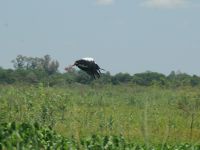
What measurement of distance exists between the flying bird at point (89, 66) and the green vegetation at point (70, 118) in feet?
1.02

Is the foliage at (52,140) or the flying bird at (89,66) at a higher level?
the flying bird at (89,66)

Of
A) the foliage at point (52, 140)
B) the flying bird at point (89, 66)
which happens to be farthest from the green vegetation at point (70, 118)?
the flying bird at point (89, 66)

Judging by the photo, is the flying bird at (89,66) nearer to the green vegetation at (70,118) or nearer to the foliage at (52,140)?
the green vegetation at (70,118)

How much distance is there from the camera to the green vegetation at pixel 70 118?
432 centimetres

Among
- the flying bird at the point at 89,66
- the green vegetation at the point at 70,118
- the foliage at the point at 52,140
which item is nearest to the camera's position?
the flying bird at the point at 89,66

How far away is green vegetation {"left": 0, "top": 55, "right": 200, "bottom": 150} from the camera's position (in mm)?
4324

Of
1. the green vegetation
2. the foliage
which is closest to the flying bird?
the green vegetation

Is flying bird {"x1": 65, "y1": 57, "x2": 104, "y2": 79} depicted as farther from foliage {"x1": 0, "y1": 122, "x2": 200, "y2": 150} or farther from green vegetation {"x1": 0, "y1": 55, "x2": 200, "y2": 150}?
foliage {"x1": 0, "y1": 122, "x2": 200, "y2": 150}

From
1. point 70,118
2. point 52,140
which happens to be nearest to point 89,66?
point 70,118

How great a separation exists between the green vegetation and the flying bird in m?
0.31

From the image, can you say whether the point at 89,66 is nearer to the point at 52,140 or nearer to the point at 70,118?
the point at 70,118

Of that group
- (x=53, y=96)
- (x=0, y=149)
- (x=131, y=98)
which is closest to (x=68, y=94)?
(x=53, y=96)

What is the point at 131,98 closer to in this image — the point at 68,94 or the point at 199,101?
the point at 199,101

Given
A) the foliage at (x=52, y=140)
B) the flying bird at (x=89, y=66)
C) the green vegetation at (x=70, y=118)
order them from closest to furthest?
the flying bird at (x=89, y=66) < the green vegetation at (x=70, y=118) < the foliage at (x=52, y=140)
